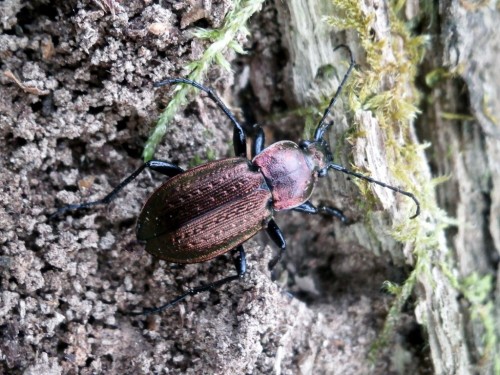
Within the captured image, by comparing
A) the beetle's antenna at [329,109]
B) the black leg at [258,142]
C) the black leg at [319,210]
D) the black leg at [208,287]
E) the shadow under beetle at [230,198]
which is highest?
the beetle's antenna at [329,109]

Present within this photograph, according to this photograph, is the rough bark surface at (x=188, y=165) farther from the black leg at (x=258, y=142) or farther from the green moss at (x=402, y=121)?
the black leg at (x=258, y=142)

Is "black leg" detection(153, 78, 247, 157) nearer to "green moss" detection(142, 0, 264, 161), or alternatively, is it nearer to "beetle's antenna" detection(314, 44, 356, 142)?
"green moss" detection(142, 0, 264, 161)

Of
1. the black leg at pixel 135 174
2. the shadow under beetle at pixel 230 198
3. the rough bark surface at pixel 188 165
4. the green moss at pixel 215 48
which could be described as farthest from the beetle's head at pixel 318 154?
the black leg at pixel 135 174

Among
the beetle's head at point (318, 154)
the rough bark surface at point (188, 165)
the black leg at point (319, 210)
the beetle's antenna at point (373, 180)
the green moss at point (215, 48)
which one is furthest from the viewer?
the black leg at point (319, 210)

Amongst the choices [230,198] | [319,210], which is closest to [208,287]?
[230,198]

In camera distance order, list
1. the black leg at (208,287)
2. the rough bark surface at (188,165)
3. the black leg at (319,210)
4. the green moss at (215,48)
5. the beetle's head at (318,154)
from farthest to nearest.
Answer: the black leg at (319,210), the beetle's head at (318,154), the black leg at (208,287), the green moss at (215,48), the rough bark surface at (188,165)

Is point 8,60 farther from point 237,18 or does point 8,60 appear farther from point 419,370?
point 419,370

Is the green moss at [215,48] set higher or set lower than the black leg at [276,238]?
higher

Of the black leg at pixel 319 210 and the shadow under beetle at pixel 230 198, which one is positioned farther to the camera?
the black leg at pixel 319 210
